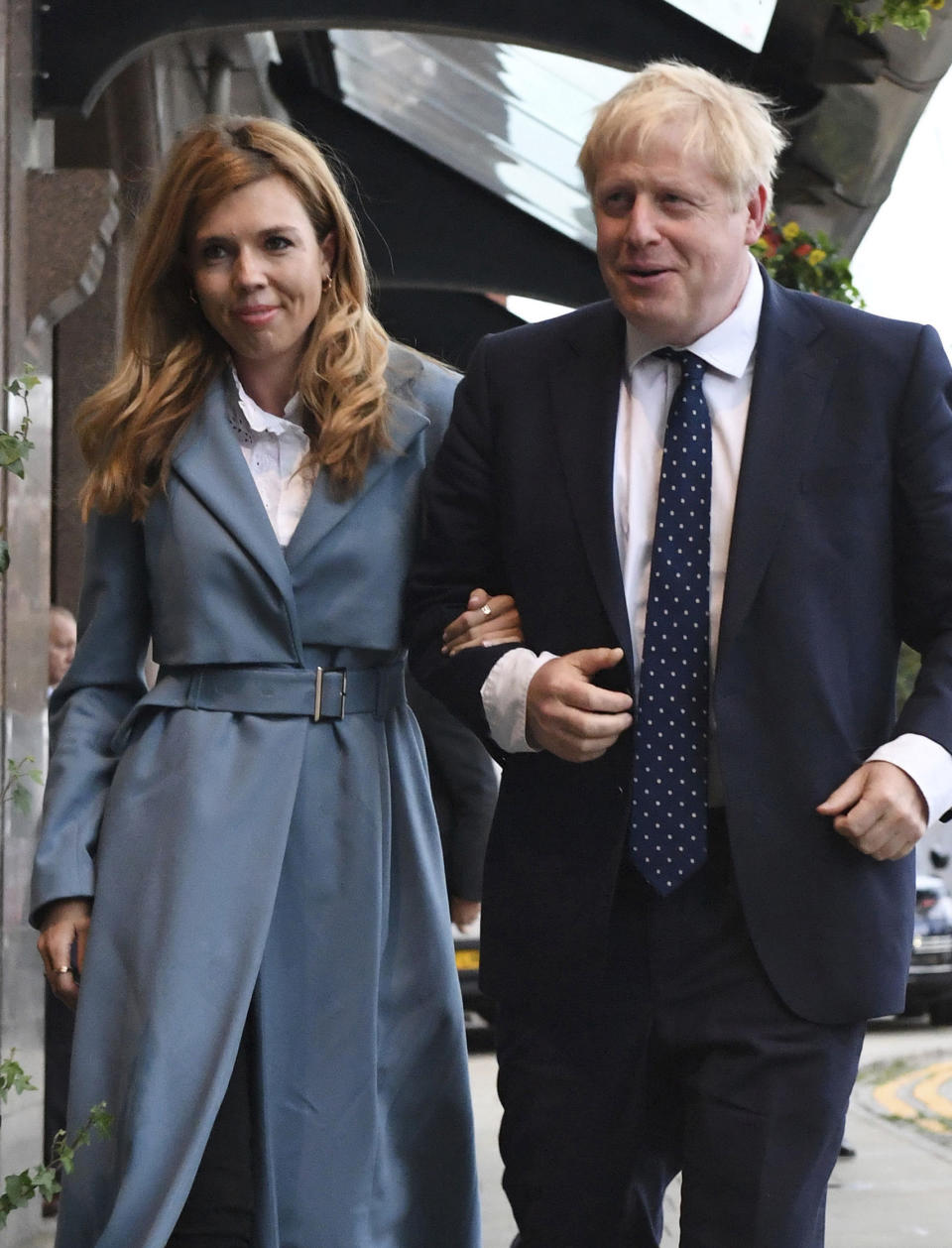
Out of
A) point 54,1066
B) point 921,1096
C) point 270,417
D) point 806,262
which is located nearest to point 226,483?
point 270,417

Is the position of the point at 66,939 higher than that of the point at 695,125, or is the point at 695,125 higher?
the point at 695,125

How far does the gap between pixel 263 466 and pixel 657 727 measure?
753 millimetres

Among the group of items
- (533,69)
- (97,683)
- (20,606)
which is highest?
(533,69)

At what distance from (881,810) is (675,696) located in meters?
0.31

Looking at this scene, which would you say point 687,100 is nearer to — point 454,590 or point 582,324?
point 582,324

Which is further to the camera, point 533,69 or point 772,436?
point 533,69

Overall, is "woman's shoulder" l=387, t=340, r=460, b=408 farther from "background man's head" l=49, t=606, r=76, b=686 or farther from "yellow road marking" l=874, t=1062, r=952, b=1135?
"yellow road marking" l=874, t=1062, r=952, b=1135

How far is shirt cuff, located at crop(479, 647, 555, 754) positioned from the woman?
0.44 feet

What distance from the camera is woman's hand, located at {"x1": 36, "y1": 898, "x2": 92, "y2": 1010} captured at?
9.68 ft

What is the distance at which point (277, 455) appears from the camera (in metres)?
3.08

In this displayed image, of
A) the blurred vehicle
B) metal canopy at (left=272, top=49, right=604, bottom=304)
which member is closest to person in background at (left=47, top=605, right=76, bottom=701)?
the blurred vehicle

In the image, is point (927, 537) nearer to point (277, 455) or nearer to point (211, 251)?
point (277, 455)

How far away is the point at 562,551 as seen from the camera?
109 inches

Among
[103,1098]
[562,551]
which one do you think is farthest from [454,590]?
[103,1098]
